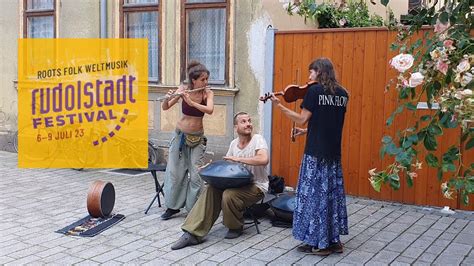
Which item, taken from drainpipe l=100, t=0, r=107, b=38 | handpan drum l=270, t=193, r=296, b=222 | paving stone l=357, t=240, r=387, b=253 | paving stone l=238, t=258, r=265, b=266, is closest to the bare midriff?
handpan drum l=270, t=193, r=296, b=222

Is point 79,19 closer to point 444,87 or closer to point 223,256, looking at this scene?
point 223,256

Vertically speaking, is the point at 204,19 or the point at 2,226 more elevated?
the point at 204,19

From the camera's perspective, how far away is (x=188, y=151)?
5.82 meters

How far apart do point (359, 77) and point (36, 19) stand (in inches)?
270

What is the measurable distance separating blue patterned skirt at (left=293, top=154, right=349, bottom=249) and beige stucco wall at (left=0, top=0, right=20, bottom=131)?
317 inches

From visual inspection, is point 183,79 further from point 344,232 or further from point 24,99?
point 344,232

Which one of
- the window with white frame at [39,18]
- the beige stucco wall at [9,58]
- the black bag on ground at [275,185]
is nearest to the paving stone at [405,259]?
the black bag on ground at [275,185]

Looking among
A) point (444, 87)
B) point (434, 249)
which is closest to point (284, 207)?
point (434, 249)

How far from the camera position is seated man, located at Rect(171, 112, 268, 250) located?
496 centimetres

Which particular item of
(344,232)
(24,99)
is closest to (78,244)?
(344,232)

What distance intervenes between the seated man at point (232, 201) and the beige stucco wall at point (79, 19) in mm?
5206

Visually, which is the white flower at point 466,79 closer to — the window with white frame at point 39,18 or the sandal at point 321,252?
the sandal at point 321,252

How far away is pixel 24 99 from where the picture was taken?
35.1 feet

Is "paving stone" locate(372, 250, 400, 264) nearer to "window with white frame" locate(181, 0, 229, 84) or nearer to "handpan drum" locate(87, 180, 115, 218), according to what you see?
"handpan drum" locate(87, 180, 115, 218)
